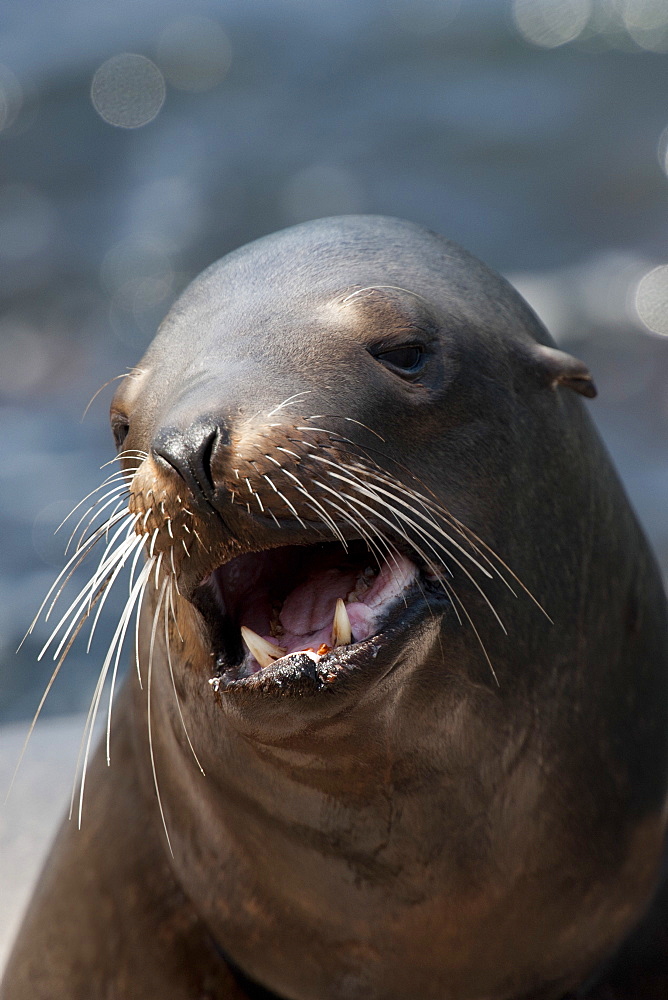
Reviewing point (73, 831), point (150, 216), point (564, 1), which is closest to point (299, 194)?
point (150, 216)

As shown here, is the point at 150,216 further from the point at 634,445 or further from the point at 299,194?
the point at 634,445

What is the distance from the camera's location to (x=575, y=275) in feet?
30.0

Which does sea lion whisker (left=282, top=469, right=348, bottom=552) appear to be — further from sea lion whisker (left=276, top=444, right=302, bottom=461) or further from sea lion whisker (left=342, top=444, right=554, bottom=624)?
sea lion whisker (left=342, top=444, right=554, bottom=624)

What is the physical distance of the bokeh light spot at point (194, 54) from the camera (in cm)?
1209

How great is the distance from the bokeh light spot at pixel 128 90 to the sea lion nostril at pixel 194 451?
9979 mm

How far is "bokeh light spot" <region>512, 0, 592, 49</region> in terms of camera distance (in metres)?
11.8

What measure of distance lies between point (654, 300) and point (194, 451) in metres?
7.09

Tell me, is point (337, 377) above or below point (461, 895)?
above

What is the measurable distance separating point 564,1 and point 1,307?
20.0 feet

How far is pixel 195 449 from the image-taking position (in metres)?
2.10

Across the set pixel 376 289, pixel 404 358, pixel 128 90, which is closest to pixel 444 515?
pixel 404 358

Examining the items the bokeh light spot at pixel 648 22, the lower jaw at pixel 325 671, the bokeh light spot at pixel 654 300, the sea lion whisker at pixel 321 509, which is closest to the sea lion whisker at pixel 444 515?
the sea lion whisker at pixel 321 509

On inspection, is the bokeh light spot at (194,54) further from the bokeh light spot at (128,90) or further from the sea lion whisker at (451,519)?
the sea lion whisker at (451,519)

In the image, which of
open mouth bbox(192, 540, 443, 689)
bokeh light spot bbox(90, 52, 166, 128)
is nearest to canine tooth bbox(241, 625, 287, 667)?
open mouth bbox(192, 540, 443, 689)
